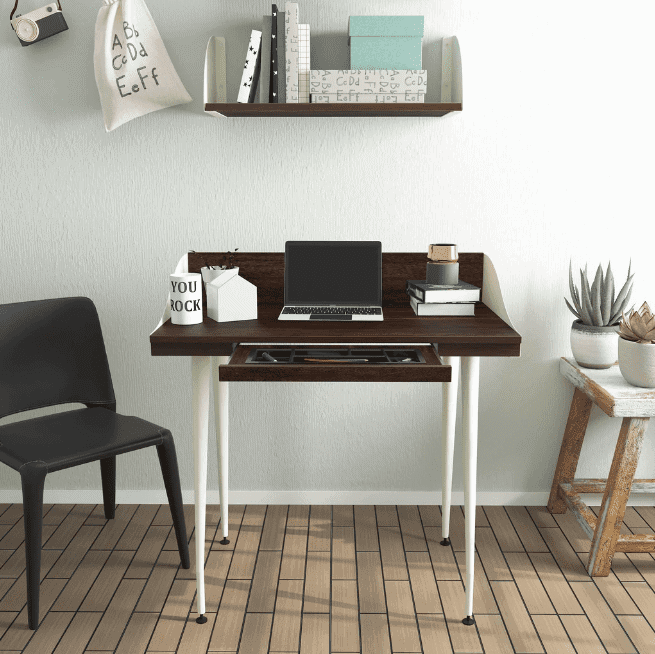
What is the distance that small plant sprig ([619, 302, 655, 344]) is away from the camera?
7.15 feet

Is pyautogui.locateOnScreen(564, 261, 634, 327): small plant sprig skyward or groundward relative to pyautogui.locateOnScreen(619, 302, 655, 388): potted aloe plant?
skyward

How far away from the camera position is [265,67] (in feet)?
7.34

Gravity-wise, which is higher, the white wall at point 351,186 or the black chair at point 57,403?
the white wall at point 351,186

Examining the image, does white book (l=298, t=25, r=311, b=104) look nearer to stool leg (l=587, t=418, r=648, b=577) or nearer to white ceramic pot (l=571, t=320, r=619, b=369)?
white ceramic pot (l=571, t=320, r=619, b=369)

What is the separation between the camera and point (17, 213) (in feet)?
8.05

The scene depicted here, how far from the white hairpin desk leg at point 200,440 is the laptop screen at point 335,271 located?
51 cm

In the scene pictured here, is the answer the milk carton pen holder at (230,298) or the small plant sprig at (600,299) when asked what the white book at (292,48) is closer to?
the milk carton pen holder at (230,298)

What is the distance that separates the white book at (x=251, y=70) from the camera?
215 cm

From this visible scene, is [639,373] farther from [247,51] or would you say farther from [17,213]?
[17,213]

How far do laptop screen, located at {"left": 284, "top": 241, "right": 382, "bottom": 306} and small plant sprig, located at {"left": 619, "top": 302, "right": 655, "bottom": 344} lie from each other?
81 cm

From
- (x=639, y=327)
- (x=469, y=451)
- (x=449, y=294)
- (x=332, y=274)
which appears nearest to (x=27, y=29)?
(x=332, y=274)

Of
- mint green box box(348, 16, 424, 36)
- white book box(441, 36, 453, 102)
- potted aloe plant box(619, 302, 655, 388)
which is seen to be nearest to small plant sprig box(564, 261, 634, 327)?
potted aloe plant box(619, 302, 655, 388)

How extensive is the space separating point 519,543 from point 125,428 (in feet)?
4.59

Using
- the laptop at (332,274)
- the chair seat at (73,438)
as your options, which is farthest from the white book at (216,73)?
the chair seat at (73,438)
